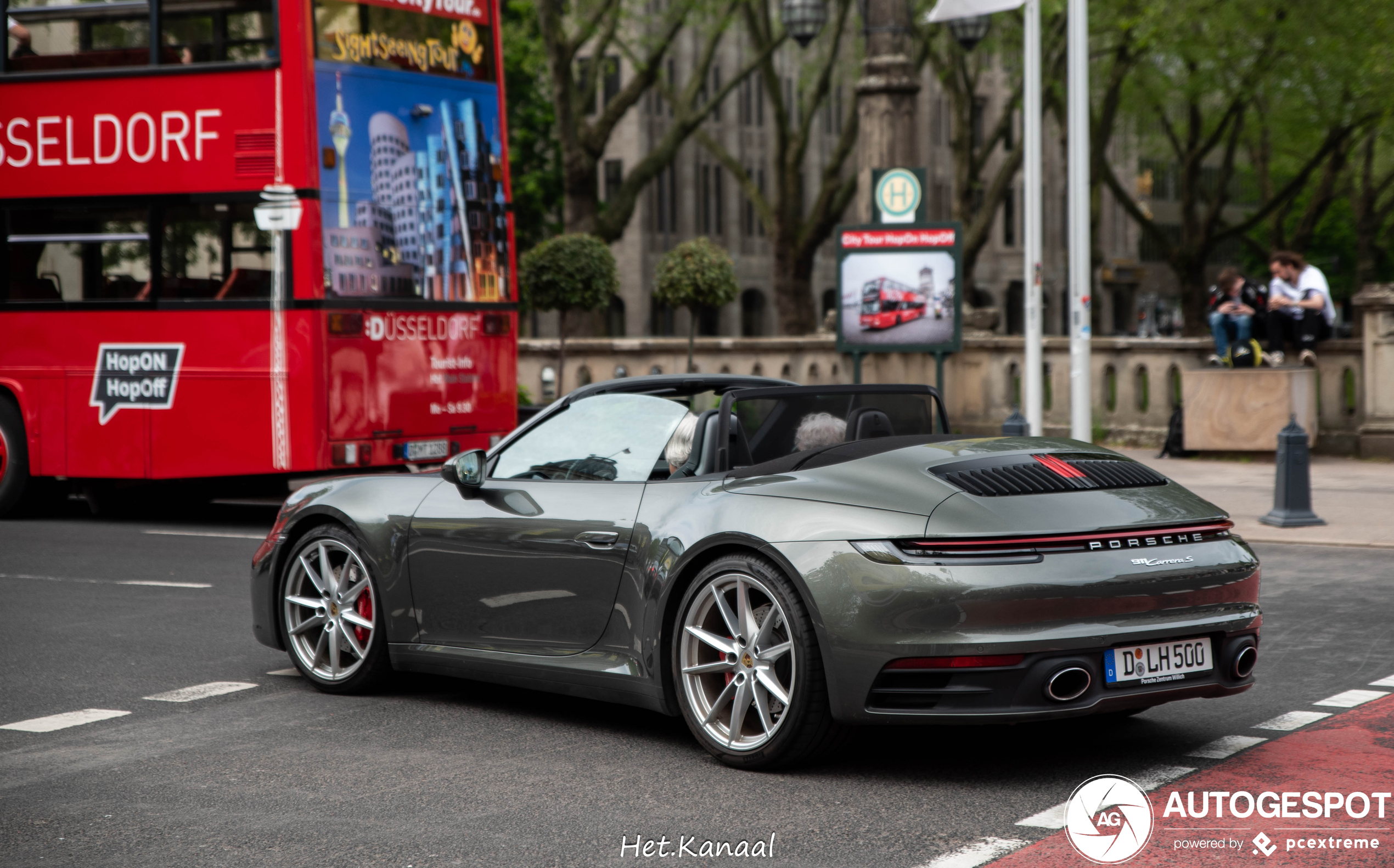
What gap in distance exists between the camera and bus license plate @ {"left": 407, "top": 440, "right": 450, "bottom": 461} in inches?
527

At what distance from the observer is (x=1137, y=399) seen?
20.2 meters

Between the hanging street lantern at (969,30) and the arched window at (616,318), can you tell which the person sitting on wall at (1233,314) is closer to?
the hanging street lantern at (969,30)

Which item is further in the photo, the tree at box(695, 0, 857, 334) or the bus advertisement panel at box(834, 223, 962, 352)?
the tree at box(695, 0, 857, 334)

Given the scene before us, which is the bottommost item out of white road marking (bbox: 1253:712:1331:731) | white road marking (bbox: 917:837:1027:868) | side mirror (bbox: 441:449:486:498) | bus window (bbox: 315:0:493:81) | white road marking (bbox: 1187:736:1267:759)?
white road marking (bbox: 1253:712:1331:731)

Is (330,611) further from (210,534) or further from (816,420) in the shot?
(210,534)

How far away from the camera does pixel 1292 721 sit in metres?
6.01

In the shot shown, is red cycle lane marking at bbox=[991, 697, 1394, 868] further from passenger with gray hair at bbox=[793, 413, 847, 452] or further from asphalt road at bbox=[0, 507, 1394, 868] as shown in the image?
passenger with gray hair at bbox=[793, 413, 847, 452]

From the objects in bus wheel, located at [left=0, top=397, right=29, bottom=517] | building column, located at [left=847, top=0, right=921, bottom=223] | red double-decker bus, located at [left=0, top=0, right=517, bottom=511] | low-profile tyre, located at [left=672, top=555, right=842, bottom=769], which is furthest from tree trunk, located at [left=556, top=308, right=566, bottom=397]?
low-profile tyre, located at [left=672, top=555, right=842, bottom=769]

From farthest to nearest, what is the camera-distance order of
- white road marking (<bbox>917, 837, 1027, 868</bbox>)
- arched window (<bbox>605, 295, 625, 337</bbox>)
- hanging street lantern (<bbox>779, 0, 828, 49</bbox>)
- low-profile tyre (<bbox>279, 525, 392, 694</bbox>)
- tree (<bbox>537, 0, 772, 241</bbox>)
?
1. arched window (<bbox>605, 295, 625, 337</bbox>)
2. tree (<bbox>537, 0, 772, 241</bbox>)
3. hanging street lantern (<bbox>779, 0, 828, 49</bbox>)
4. low-profile tyre (<bbox>279, 525, 392, 694</bbox>)
5. white road marking (<bbox>917, 837, 1027, 868</bbox>)

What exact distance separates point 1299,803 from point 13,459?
1174cm

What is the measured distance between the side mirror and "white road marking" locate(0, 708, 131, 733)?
→ 1606mm

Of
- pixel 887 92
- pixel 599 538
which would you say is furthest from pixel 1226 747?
pixel 887 92

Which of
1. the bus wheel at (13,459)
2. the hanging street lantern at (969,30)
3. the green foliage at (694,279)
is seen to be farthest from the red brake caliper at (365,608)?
the green foliage at (694,279)

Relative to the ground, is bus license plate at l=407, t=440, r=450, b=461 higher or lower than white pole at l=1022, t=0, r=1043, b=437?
lower
